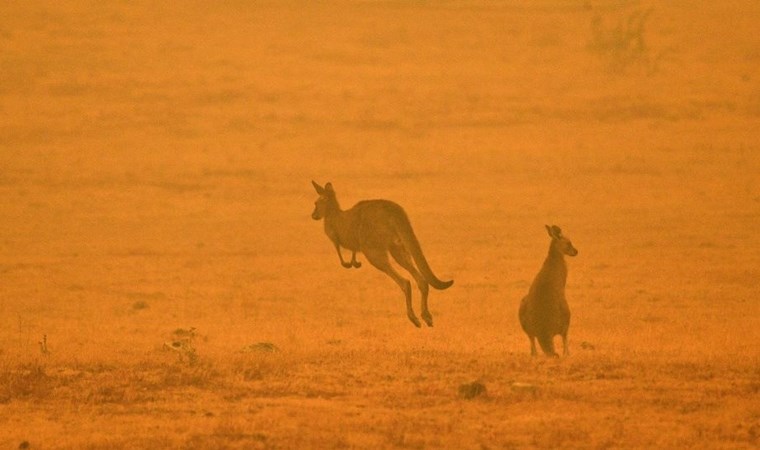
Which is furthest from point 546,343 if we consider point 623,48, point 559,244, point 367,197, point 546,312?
point 623,48

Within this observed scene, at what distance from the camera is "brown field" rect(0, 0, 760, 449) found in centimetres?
1088

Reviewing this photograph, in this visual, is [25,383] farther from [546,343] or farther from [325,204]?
[546,343]

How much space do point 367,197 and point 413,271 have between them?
18131 millimetres

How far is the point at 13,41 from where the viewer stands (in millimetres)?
47812

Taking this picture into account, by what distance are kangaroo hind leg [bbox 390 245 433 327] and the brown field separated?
0.45m

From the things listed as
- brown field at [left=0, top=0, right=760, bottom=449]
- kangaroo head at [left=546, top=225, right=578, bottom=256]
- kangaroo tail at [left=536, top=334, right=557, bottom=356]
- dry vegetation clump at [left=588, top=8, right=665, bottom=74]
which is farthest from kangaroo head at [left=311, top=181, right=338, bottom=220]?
dry vegetation clump at [left=588, top=8, right=665, bottom=74]

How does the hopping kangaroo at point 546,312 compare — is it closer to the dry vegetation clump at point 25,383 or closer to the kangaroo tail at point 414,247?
the kangaroo tail at point 414,247

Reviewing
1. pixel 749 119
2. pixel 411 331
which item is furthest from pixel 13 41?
pixel 411 331

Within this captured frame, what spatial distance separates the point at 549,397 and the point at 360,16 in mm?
43686

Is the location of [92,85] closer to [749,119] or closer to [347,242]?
[749,119]

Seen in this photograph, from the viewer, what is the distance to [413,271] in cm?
1358

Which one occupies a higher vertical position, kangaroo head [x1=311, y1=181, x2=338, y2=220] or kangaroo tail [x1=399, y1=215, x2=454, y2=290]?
kangaroo head [x1=311, y1=181, x2=338, y2=220]

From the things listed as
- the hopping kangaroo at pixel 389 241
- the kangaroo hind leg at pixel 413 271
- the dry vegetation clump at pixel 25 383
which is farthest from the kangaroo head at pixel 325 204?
the dry vegetation clump at pixel 25 383

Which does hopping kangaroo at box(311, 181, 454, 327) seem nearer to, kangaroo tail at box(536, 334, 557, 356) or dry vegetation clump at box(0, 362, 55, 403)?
kangaroo tail at box(536, 334, 557, 356)
